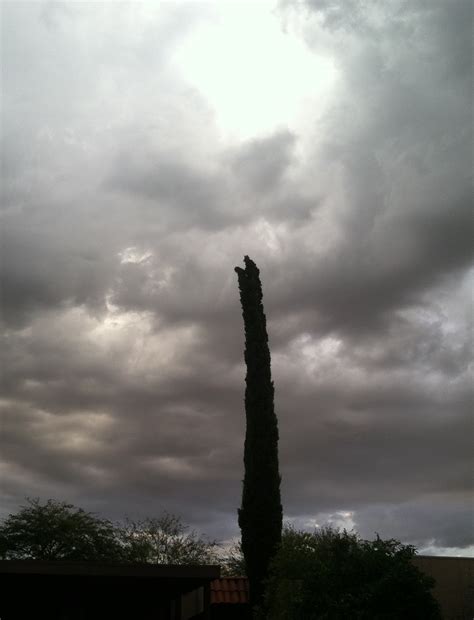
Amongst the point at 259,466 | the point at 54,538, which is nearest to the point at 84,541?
the point at 54,538

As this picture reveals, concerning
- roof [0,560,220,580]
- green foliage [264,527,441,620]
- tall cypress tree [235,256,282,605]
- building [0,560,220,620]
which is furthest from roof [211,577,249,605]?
roof [0,560,220,580]

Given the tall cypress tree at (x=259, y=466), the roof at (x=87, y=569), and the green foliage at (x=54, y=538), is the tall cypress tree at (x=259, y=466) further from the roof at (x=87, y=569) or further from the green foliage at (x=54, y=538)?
the green foliage at (x=54, y=538)

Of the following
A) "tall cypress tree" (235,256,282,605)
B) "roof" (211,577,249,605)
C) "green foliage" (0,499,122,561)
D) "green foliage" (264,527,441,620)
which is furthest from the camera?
"green foliage" (0,499,122,561)

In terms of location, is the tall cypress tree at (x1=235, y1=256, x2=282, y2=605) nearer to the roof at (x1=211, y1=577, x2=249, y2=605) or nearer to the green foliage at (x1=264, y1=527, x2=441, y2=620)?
the roof at (x1=211, y1=577, x2=249, y2=605)

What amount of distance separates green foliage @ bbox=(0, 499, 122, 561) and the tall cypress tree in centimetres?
2046

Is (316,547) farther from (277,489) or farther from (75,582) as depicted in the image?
(75,582)

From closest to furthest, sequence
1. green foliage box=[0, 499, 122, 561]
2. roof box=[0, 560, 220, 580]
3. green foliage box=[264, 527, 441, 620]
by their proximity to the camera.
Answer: roof box=[0, 560, 220, 580]
green foliage box=[264, 527, 441, 620]
green foliage box=[0, 499, 122, 561]

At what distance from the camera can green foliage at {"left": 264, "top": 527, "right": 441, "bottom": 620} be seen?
14.4 meters

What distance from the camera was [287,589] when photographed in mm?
16844

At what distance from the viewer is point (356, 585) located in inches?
594

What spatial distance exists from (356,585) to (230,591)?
12161 mm

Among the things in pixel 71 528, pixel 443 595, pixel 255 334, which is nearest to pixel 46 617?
pixel 255 334

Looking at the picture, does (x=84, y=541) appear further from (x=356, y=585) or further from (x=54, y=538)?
(x=356, y=585)

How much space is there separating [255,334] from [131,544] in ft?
81.4
